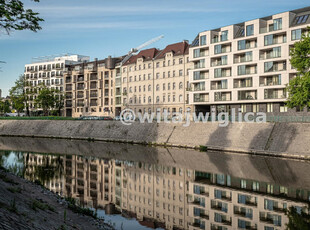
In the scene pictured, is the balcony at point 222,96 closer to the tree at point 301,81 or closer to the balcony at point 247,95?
the balcony at point 247,95

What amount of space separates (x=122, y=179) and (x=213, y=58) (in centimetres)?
4726

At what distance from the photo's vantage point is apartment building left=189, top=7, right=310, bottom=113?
196 feet

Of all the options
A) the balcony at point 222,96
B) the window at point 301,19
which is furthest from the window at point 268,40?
the balcony at point 222,96

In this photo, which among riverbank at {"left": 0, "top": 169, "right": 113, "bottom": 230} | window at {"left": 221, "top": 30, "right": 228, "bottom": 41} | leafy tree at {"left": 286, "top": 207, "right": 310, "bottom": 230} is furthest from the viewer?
window at {"left": 221, "top": 30, "right": 228, "bottom": 41}

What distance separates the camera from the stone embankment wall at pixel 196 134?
4516 cm

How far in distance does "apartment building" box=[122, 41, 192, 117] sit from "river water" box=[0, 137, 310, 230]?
139 ft

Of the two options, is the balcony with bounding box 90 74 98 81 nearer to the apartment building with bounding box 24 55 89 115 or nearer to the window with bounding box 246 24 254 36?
the apartment building with bounding box 24 55 89 115

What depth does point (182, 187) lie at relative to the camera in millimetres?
26766

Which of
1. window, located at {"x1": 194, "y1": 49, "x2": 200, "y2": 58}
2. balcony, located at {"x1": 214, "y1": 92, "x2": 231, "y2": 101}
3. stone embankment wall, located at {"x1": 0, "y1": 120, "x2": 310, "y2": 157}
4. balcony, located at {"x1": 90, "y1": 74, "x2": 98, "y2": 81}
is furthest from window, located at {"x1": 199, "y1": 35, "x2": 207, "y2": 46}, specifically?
balcony, located at {"x1": 90, "y1": 74, "x2": 98, "y2": 81}

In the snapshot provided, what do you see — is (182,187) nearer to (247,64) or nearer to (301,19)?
(247,64)

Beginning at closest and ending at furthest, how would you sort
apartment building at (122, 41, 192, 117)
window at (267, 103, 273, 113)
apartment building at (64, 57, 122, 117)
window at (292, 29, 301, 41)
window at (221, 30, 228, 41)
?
window at (292, 29, 301, 41)
window at (267, 103, 273, 113)
window at (221, 30, 228, 41)
apartment building at (122, 41, 192, 117)
apartment building at (64, 57, 122, 117)

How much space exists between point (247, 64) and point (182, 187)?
44218mm

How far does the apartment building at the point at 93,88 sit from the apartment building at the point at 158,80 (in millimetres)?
5968

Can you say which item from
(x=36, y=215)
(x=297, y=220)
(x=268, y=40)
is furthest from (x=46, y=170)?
(x=268, y=40)
